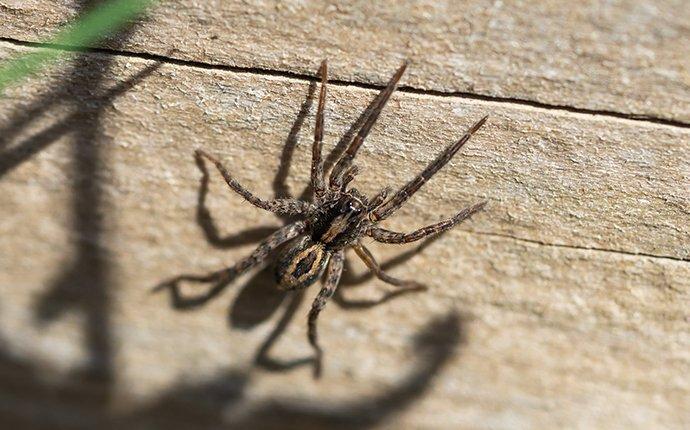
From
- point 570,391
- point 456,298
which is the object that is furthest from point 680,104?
point 570,391

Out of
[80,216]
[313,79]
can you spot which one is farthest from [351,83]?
[80,216]

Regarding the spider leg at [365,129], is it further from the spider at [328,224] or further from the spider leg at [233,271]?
the spider leg at [233,271]

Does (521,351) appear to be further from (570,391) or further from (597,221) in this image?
(597,221)

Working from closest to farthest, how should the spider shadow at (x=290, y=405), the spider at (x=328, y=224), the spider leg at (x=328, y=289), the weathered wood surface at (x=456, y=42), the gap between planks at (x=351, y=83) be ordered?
the weathered wood surface at (x=456, y=42)
the gap between planks at (x=351, y=83)
the spider at (x=328, y=224)
the spider leg at (x=328, y=289)
the spider shadow at (x=290, y=405)

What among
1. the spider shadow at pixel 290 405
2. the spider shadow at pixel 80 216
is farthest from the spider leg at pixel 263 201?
the spider shadow at pixel 290 405

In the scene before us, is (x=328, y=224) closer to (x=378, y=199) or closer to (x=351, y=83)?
(x=378, y=199)

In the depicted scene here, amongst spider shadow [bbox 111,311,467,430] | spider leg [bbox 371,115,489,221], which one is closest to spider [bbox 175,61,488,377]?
A: spider leg [bbox 371,115,489,221]
